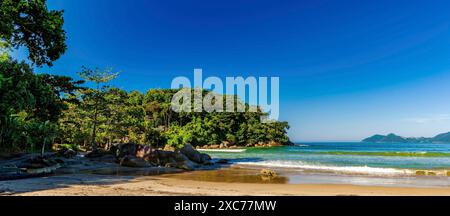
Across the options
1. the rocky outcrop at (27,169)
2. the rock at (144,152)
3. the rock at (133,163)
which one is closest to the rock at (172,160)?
the rock at (144,152)

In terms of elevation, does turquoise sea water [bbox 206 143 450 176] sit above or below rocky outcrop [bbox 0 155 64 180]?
below

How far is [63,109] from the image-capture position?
17125mm

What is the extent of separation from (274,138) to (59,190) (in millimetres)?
83509

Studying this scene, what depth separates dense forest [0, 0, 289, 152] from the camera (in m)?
12.2

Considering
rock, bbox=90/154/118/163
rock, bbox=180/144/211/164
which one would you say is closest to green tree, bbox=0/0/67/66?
rock, bbox=90/154/118/163

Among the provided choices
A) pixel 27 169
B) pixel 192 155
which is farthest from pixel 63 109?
pixel 192 155

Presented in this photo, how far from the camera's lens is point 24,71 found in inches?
563

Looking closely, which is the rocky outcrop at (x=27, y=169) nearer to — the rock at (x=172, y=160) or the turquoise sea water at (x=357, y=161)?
the rock at (x=172, y=160)

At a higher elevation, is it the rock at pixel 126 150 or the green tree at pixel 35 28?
the green tree at pixel 35 28

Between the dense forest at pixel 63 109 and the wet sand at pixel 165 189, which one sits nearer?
the wet sand at pixel 165 189

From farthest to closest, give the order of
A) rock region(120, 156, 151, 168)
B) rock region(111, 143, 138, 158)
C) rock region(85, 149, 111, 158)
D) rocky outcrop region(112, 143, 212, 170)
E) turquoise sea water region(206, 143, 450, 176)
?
1. rock region(85, 149, 111, 158)
2. rock region(111, 143, 138, 158)
3. turquoise sea water region(206, 143, 450, 176)
4. rocky outcrop region(112, 143, 212, 170)
5. rock region(120, 156, 151, 168)

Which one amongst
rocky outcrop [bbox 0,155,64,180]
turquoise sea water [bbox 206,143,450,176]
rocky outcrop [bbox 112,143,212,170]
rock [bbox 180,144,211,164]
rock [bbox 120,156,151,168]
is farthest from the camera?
rock [bbox 180,144,211,164]

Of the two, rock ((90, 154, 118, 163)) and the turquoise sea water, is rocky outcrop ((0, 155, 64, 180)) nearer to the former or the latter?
rock ((90, 154, 118, 163))

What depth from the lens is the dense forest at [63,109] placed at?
40.0ft
